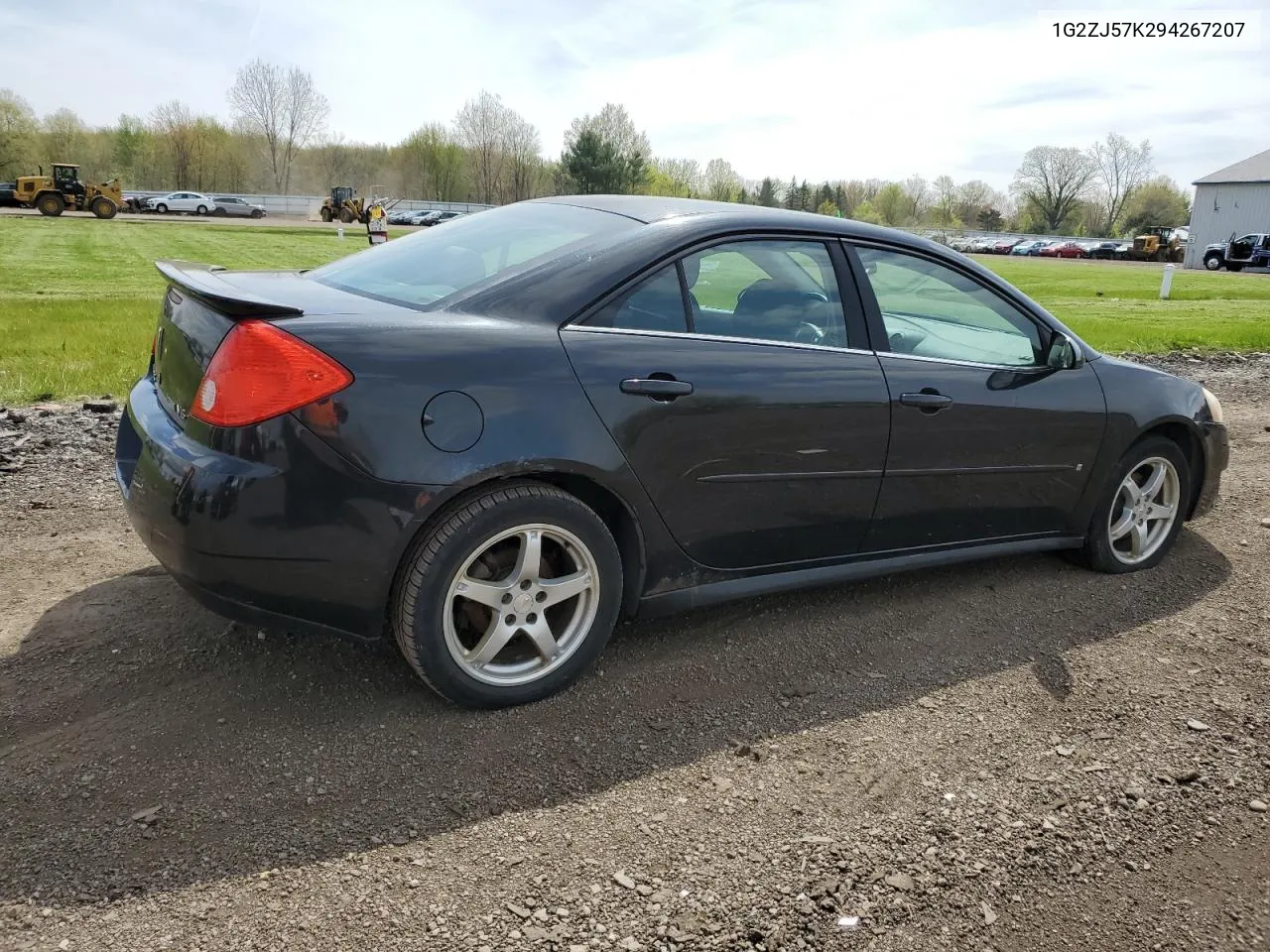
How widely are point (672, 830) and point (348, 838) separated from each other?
806 mm

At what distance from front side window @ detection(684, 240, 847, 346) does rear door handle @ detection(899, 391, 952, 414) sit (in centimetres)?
33

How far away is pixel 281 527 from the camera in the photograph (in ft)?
8.46

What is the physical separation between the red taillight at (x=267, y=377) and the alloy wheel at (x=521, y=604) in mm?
635

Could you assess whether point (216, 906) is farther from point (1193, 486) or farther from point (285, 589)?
point (1193, 486)

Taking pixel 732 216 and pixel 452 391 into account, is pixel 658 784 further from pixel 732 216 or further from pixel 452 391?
pixel 732 216

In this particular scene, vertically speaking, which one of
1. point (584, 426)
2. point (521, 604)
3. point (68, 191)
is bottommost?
point (521, 604)

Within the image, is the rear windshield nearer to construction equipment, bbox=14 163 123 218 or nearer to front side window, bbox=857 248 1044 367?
A: front side window, bbox=857 248 1044 367

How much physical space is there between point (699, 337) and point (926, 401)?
973mm

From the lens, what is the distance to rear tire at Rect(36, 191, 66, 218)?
4397 centimetres

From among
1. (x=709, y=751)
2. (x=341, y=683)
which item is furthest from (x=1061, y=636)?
(x=341, y=683)

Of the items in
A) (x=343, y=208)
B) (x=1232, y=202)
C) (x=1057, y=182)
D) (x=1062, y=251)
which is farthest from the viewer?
(x=1057, y=182)

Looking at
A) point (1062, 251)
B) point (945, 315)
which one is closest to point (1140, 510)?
point (945, 315)

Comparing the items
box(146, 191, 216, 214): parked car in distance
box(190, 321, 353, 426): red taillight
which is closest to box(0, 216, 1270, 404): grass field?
box(190, 321, 353, 426): red taillight

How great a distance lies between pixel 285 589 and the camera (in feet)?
8.68
